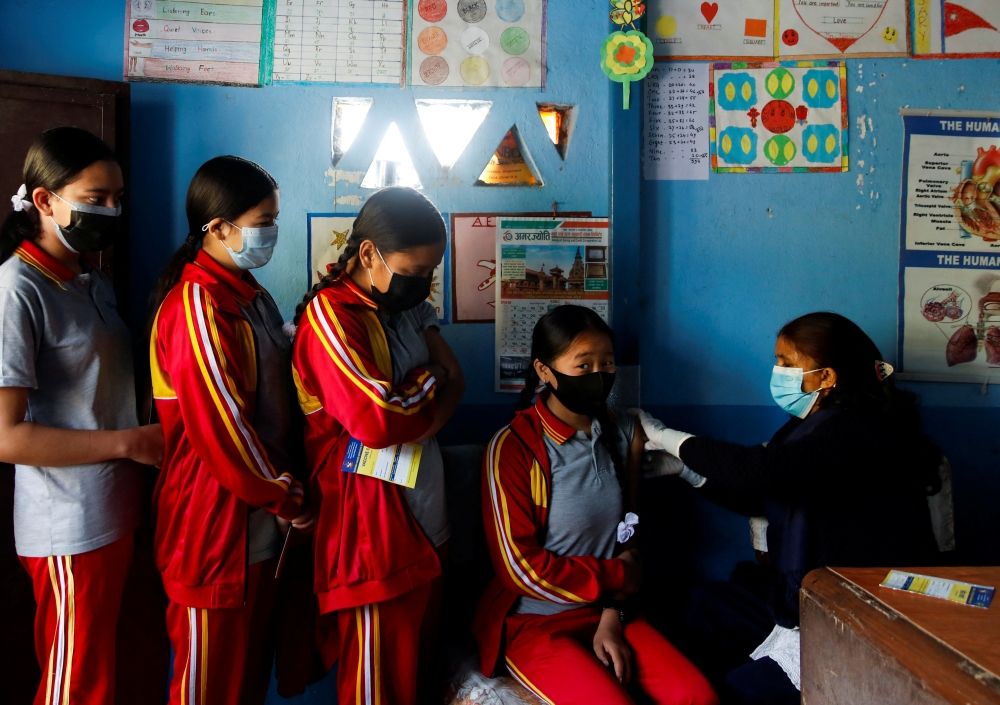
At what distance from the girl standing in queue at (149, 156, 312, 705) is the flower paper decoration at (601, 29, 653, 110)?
1.20m

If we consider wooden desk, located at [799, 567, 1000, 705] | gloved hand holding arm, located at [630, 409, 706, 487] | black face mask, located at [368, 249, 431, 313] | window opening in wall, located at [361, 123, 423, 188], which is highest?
window opening in wall, located at [361, 123, 423, 188]

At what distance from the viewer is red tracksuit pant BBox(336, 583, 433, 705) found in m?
1.56

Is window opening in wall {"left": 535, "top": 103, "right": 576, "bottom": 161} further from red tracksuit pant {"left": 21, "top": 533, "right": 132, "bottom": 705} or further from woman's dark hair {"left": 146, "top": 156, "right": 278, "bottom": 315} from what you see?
red tracksuit pant {"left": 21, "top": 533, "right": 132, "bottom": 705}

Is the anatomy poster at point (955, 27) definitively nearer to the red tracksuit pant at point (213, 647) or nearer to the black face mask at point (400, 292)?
the black face mask at point (400, 292)

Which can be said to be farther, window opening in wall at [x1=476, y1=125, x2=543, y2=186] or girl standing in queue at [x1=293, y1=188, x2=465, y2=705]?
window opening in wall at [x1=476, y1=125, x2=543, y2=186]

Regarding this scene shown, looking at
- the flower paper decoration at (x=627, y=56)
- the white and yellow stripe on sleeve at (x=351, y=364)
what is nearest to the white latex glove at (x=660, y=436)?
the white and yellow stripe on sleeve at (x=351, y=364)

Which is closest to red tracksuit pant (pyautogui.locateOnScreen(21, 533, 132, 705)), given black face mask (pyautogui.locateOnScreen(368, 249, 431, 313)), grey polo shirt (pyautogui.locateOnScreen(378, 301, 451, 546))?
grey polo shirt (pyautogui.locateOnScreen(378, 301, 451, 546))

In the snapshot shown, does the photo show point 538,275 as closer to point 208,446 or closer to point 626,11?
point 626,11

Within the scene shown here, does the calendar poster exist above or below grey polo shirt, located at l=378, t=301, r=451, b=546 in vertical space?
above

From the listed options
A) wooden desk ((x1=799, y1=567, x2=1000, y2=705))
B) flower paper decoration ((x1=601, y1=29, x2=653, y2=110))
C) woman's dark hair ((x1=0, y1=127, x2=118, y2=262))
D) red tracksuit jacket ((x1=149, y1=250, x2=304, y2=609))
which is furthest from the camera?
flower paper decoration ((x1=601, y1=29, x2=653, y2=110))

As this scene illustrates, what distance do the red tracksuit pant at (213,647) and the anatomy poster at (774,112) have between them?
198 cm

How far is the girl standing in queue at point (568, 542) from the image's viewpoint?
5.44 ft

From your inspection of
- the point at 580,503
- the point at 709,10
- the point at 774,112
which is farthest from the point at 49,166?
the point at 774,112

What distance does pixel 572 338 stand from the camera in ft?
5.97
